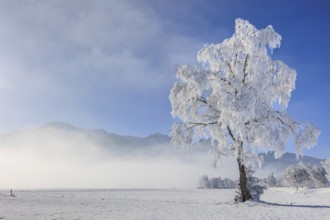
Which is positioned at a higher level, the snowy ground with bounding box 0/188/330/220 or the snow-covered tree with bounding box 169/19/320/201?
the snow-covered tree with bounding box 169/19/320/201

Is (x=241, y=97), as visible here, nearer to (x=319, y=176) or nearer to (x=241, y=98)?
(x=241, y=98)

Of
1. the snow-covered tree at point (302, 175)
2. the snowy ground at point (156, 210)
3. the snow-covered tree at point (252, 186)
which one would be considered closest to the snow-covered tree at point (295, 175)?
the snow-covered tree at point (302, 175)

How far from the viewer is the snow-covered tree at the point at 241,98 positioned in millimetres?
32438

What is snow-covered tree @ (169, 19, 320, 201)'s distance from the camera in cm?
3244

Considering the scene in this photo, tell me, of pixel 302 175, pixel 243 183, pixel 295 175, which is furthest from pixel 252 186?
pixel 302 175

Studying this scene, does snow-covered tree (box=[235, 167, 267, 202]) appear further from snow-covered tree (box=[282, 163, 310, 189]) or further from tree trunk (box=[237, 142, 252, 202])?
snow-covered tree (box=[282, 163, 310, 189])

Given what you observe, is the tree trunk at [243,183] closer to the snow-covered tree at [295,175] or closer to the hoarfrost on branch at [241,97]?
the hoarfrost on branch at [241,97]

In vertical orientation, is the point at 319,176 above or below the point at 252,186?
above

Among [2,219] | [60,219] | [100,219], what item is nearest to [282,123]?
[100,219]

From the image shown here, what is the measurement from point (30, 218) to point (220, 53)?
23.6 meters

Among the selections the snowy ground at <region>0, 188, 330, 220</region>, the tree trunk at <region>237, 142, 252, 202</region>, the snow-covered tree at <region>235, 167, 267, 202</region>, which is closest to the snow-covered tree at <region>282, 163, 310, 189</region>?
the snowy ground at <region>0, 188, 330, 220</region>

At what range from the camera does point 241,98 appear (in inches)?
1233

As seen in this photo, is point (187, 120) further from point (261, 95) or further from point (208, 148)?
point (261, 95)

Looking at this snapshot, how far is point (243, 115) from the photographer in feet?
100
